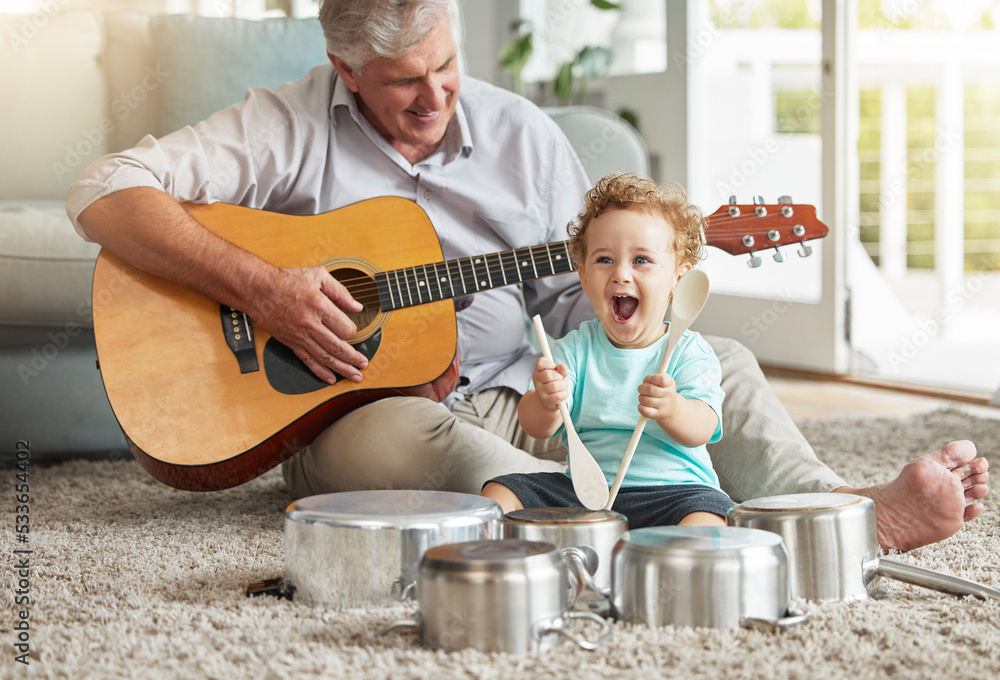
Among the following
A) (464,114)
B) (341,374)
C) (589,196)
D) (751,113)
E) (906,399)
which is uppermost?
(751,113)

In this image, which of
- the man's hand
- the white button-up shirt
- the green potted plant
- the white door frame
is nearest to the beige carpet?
the man's hand

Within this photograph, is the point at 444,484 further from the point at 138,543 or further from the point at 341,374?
the point at 138,543

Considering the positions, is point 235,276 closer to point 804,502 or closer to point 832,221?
point 804,502

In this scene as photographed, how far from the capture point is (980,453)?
1675 mm

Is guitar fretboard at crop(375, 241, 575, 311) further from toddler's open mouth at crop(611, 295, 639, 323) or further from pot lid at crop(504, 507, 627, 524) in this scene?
pot lid at crop(504, 507, 627, 524)

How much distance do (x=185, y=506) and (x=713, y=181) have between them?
2.29 meters

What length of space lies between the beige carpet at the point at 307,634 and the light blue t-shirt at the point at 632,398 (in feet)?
0.73

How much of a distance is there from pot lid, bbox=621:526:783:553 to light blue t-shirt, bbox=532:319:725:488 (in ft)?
0.62

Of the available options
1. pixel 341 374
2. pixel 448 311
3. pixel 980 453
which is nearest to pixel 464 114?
pixel 448 311

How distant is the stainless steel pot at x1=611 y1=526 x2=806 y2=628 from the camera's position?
2.44 ft

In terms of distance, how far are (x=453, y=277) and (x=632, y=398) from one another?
341 mm

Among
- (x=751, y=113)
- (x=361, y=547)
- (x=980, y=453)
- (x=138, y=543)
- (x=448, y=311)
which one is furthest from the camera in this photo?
(x=751, y=113)

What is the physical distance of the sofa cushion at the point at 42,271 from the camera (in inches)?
63.7

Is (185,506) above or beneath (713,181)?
beneath
